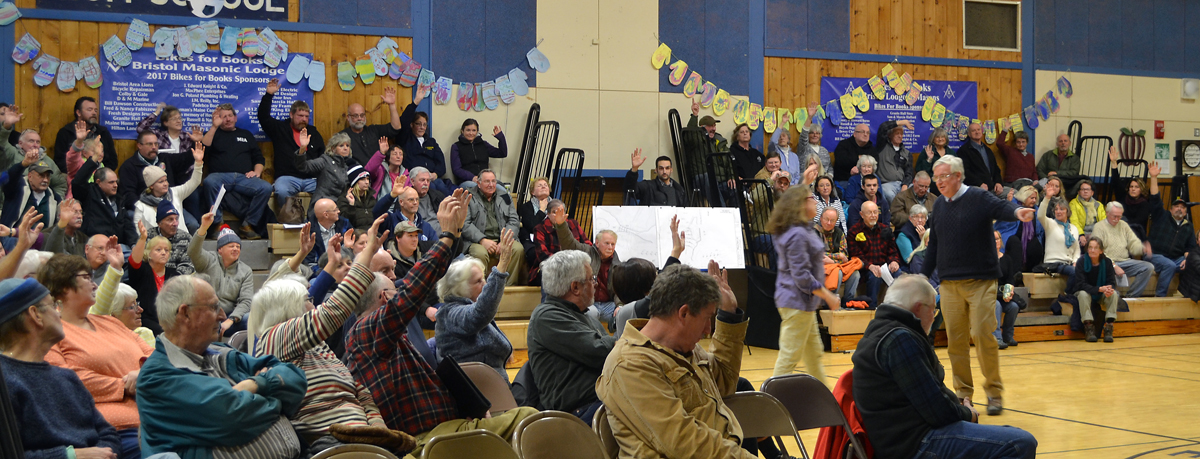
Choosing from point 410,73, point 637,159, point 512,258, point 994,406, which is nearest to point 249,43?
point 410,73

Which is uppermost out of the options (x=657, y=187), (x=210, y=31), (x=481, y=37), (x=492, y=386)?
(x=481, y=37)

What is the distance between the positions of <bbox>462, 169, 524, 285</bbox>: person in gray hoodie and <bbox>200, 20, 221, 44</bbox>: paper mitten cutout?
2.95 m

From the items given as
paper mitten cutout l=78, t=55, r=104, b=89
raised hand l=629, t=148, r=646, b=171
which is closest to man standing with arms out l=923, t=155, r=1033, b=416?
raised hand l=629, t=148, r=646, b=171

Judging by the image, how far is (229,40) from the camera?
350 inches

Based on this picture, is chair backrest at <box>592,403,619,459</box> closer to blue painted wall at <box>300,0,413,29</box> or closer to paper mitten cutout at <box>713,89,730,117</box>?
A: blue painted wall at <box>300,0,413,29</box>

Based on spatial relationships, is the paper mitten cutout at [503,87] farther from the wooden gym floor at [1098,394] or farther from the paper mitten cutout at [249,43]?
the wooden gym floor at [1098,394]

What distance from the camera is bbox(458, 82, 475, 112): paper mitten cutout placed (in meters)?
9.77

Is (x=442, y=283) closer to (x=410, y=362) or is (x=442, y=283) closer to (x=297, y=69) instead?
(x=410, y=362)

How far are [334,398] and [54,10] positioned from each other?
747cm

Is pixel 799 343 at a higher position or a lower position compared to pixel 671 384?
lower

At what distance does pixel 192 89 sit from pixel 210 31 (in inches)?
23.3

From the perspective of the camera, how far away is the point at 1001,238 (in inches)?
372

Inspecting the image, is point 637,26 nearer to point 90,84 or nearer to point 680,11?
point 680,11

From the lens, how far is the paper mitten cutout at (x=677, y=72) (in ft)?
34.6
